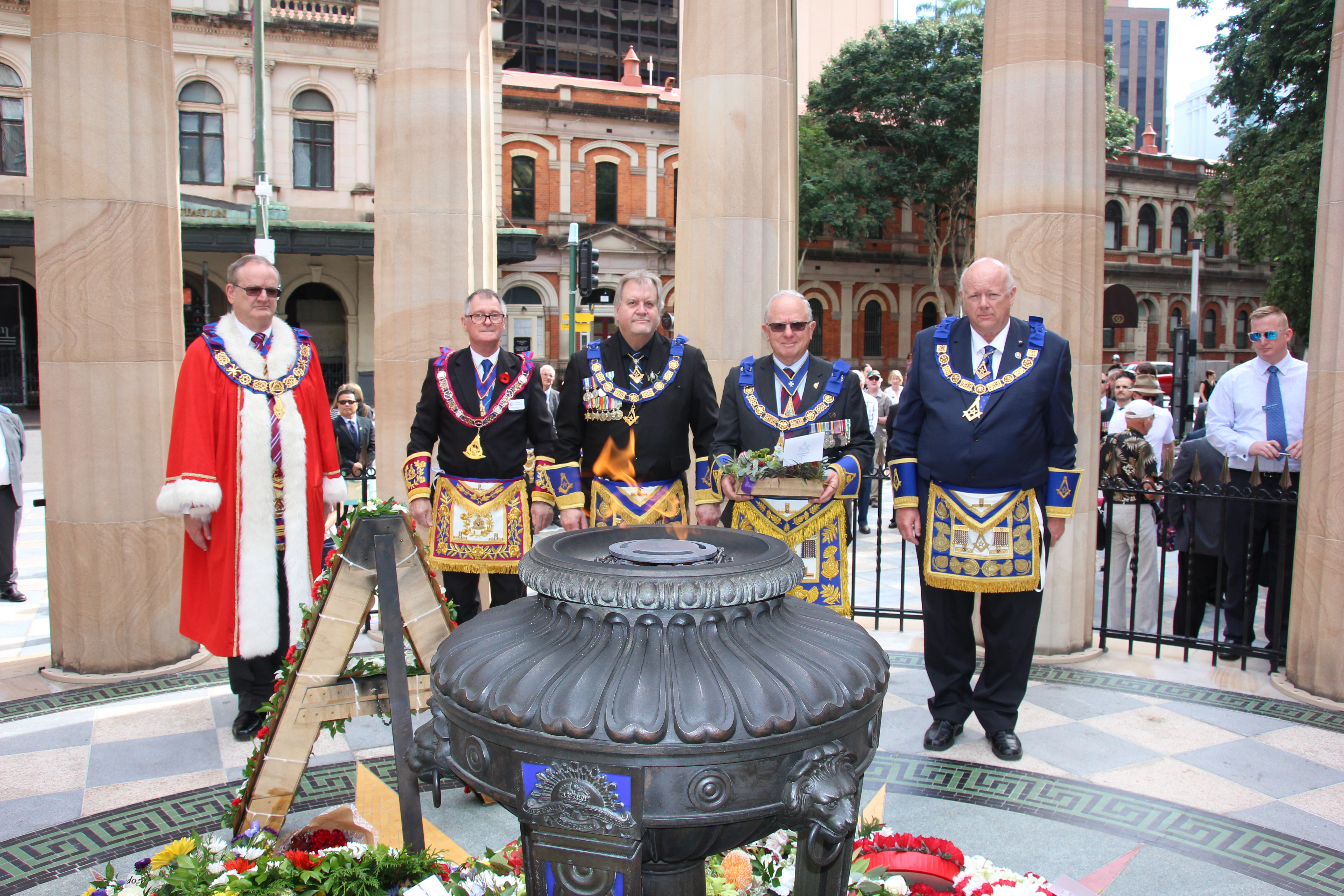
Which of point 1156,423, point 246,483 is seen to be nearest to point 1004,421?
point 246,483

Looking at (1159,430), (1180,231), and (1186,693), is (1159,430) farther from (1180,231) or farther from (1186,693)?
(1180,231)

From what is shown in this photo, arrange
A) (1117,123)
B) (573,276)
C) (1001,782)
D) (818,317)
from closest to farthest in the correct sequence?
(1001,782)
(573,276)
(1117,123)
(818,317)

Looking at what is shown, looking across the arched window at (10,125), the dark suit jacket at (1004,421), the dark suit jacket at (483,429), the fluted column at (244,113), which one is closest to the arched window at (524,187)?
the fluted column at (244,113)

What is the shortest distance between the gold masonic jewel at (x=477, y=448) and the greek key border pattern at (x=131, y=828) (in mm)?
1571

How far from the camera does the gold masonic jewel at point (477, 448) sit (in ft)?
16.5

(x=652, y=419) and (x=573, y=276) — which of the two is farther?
(x=573, y=276)

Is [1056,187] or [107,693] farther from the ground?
[1056,187]

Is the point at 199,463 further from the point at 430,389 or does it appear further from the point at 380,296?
the point at 380,296

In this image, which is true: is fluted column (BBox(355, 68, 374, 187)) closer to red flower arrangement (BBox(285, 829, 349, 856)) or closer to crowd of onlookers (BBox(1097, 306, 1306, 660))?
crowd of onlookers (BBox(1097, 306, 1306, 660))

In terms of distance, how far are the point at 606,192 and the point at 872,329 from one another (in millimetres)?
14574

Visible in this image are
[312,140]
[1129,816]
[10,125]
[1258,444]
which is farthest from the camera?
[312,140]

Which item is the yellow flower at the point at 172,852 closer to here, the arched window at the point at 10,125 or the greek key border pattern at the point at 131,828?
the greek key border pattern at the point at 131,828

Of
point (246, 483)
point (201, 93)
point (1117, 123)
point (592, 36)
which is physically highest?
point (592, 36)

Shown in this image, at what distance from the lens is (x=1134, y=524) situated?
7574 mm
